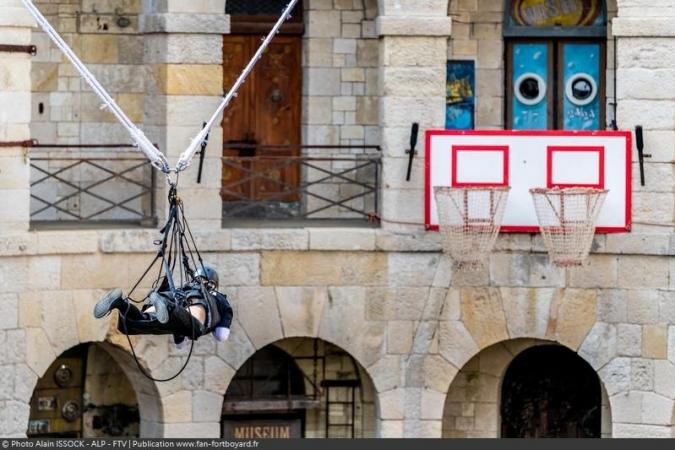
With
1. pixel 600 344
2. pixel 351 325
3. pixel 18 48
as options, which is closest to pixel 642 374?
pixel 600 344

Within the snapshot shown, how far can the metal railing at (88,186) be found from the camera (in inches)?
1262

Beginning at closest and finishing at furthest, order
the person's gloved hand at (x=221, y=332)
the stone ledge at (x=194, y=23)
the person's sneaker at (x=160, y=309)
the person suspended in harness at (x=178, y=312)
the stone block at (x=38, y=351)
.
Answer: the person's sneaker at (x=160, y=309), the person suspended in harness at (x=178, y=312), the person's gloved hand at (x=221, y=332), the stone block at (x=38, y=351), the stone ledge at (x=194, y=23)

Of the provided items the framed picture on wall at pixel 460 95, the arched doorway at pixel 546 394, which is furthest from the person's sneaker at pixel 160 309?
the arched doorway at pixel 546 394

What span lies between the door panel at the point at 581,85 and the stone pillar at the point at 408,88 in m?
1.92

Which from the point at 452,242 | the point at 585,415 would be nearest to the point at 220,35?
the point at 452,242

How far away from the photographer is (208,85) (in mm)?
31125

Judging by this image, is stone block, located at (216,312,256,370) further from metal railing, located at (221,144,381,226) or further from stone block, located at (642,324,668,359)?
stone block, located at (642,324,668,359)

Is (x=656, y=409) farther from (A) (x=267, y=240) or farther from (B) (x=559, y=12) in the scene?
(B) (x=559, y=12)

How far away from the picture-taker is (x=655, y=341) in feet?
103

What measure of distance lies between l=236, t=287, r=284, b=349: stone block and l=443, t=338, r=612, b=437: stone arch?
7.55 ft

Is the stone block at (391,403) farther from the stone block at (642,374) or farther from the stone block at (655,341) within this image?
the stone block at (655,341)

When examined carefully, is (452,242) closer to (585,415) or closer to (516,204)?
(516,204)

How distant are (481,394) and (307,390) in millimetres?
1820

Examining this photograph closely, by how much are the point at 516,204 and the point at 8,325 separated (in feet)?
17.1
